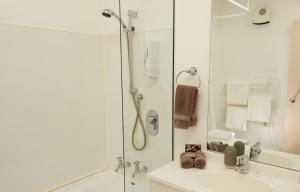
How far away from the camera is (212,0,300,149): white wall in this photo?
4.66ft

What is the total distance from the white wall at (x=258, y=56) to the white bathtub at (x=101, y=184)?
1.34 metres

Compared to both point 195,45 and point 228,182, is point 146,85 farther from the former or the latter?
point 228,182

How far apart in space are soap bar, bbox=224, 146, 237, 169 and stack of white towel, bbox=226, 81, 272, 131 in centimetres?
16

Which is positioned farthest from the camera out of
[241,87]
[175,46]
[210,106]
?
[175,46]

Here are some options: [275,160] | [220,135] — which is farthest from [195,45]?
[275,160]

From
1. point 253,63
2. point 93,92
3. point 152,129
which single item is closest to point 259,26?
point 253,63

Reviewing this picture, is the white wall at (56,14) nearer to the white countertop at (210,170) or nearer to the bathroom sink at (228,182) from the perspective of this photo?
the white countertop at (210,170)

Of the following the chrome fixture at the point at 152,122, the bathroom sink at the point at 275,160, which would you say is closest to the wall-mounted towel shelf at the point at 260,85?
the bathroom sink at the point at 275,160

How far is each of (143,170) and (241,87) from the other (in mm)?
1059

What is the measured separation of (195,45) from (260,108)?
609 mm

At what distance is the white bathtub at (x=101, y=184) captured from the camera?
2.28 meters

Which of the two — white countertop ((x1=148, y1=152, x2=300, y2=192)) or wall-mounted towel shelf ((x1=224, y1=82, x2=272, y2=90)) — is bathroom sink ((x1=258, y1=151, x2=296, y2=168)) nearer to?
white countertop ((x1=148, y1=152, x2=300, y2=192))

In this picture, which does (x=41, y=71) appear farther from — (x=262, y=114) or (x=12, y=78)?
(x=262, y=114)

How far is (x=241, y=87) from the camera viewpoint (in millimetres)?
1593
